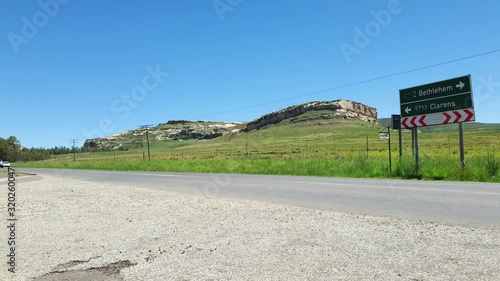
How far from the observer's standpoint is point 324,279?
4.39m

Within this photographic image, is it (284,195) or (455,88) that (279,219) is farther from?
(455,88)

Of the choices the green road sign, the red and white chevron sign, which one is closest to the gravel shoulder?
the red and white chevron sign

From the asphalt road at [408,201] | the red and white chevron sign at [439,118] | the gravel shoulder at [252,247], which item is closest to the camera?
the gravel shoulder at [252,247]

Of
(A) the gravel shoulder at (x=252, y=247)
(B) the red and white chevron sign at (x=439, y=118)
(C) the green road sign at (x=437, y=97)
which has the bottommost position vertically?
(A) the gravel shoulder at (x=252, y=247)

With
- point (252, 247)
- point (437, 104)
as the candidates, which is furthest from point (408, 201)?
point (437, 104)

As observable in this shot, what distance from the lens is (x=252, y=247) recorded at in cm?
591

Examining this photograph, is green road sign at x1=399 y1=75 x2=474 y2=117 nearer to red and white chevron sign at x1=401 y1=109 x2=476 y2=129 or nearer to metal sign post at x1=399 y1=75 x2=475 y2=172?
metal sign post at x1=399 y1=75 x2=475 y2=172

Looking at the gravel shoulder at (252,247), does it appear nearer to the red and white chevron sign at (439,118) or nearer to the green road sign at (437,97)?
the red and white chevron sign at (439,118)

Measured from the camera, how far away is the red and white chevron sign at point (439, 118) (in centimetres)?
1766

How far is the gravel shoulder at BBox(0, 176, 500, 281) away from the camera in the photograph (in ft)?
15.5

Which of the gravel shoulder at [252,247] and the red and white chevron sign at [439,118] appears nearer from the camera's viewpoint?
the gravel shoulder at [252,247]

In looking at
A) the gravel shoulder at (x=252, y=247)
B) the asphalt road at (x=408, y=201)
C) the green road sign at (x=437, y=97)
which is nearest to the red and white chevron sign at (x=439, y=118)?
the green road sign at (x=437, y=97)

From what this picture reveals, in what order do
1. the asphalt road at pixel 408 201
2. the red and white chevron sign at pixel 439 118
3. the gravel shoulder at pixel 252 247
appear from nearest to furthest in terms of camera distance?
1. the gravel shoulder at pixel 252 247
2. the asphalt road at pixel 408 201
3. the red and white chevron sign at pixel 439 118

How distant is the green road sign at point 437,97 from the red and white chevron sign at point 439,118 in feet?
0.62
